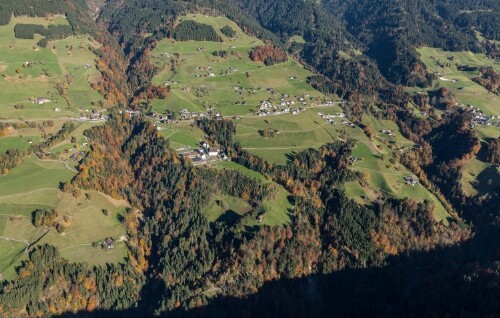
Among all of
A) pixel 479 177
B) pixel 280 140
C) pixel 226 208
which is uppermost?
pixel 280 140

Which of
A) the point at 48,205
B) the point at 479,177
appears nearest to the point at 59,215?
the point at 48,205

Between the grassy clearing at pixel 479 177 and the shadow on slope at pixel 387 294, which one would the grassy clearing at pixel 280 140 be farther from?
the shadow on slope at pixel 387 294

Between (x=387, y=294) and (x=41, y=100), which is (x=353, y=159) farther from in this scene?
(x=41, y=100)

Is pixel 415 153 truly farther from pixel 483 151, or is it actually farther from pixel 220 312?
pixel 220 312

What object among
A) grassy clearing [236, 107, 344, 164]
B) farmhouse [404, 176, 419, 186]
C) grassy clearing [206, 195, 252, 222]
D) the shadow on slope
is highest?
grassy clearing [236, 107, 344, 164]

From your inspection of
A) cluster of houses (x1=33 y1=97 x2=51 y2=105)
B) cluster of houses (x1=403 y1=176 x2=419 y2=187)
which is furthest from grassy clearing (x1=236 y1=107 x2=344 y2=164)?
cluster of houses (x1=33 y1=97 x2=51 y2=105)

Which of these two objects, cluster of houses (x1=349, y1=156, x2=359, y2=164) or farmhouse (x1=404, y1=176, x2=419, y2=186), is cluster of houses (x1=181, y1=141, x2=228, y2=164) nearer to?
cluster of houses (x1=349, y1=156, x2=359, y2=164)

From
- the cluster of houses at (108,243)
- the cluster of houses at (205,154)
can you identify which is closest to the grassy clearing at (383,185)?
the cluster of houses at (205,154)

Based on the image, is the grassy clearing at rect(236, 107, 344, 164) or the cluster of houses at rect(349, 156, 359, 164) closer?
the cluster of houses at rect(349, 156, 359, 164)
